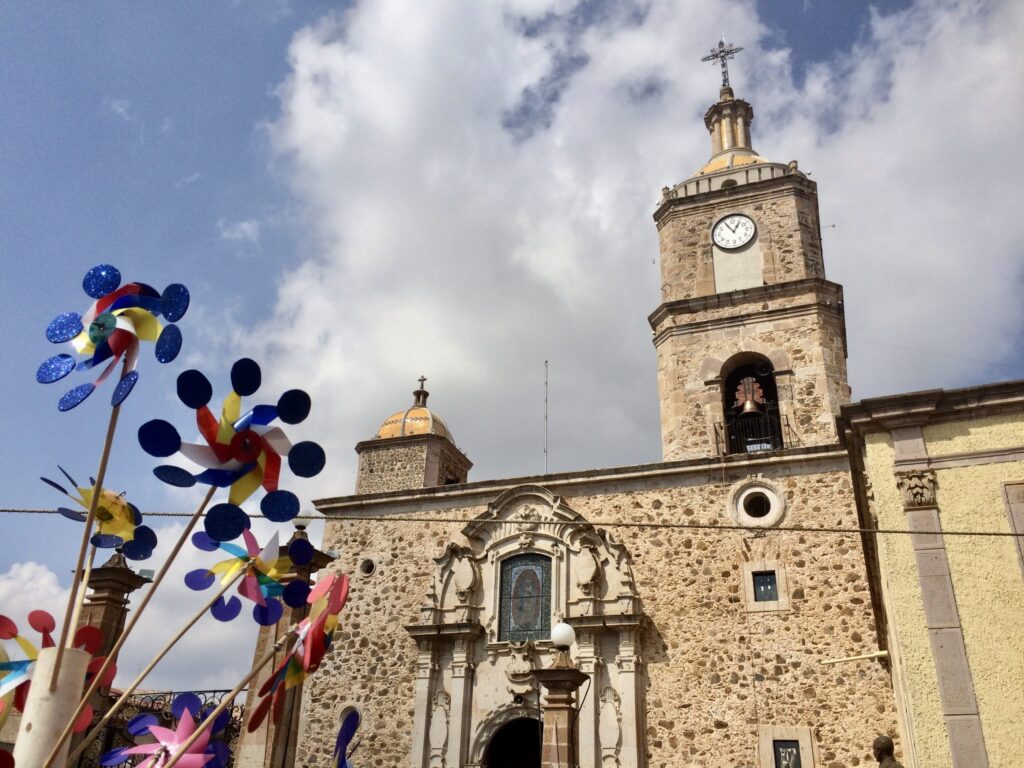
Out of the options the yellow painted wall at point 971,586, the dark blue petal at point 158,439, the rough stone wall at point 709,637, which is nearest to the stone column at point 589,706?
the rough stone wall at point 709,637

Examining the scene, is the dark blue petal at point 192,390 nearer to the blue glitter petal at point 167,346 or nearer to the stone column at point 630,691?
the blue glitter petal at point 167,346

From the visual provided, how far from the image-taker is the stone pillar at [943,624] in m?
7.43

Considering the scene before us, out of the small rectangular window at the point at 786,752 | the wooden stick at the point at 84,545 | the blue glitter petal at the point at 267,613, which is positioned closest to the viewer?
the wooden stick at the point at 84,545

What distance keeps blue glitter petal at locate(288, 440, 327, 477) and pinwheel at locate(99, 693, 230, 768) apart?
5.31 feet

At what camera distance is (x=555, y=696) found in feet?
32.7

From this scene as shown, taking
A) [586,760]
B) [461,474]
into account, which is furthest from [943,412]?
[461,474]

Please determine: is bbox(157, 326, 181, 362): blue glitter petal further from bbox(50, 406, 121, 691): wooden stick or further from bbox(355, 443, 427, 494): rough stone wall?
bbox(355, 443, 427, 494): rough stone wall

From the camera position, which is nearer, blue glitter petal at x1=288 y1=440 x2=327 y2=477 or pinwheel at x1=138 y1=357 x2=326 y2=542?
pinwheel at x1=138 y1=357 x2=326 y2=542

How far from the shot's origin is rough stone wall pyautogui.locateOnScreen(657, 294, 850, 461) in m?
15.4

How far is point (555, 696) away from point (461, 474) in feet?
38.2

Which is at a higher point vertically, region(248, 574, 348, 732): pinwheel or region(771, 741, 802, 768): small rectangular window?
region(248, 574, 348, 732): pinwheel

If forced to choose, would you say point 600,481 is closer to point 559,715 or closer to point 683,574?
point 683,574

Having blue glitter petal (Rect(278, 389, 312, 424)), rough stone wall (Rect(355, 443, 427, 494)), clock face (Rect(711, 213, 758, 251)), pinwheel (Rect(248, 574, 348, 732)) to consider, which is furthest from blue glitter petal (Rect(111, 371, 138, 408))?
clock face (Rect(711, 213, 758, 251))

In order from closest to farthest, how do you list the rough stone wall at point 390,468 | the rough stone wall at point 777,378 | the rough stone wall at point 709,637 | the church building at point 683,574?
1. the rough stone wall at point 709,637
2. the church building at point 683,574
3. the rough stone wall at point 777,378
4. the rough stone wall at point 390,468
